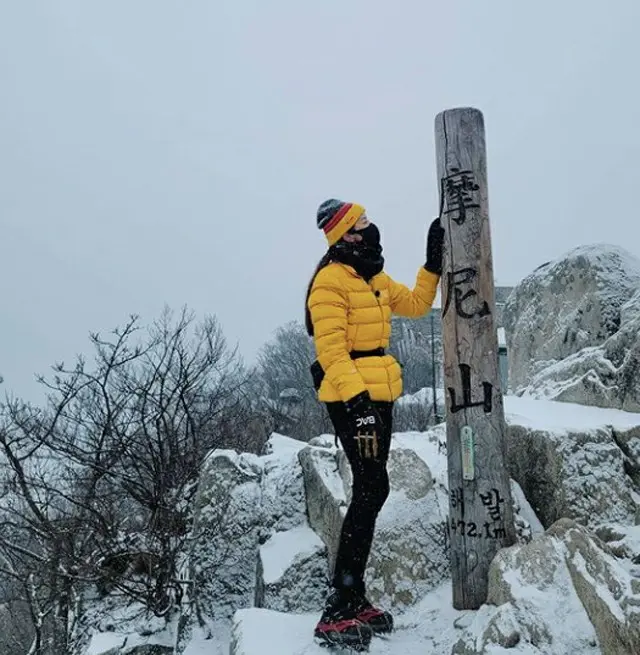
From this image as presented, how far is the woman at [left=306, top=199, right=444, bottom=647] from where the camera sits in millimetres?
3221

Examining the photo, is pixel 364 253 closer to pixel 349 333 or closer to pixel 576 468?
pixel 349 333

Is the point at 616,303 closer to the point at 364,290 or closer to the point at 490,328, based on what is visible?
the point at 490,328

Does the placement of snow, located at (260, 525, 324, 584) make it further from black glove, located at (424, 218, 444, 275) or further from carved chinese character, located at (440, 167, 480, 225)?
carved chinese character, located at (440, 167, 480, 225)

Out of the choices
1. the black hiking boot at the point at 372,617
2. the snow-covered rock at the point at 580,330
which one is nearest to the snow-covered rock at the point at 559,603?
the black hiking boot at the point at 372,617

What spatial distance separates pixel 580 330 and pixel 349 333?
411 centimetres

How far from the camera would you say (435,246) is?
3.88m

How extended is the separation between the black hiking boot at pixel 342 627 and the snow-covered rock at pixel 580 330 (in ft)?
10.7

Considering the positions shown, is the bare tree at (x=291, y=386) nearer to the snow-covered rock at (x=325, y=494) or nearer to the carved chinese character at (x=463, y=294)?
the snow-covered rock at (x=325, y=494)

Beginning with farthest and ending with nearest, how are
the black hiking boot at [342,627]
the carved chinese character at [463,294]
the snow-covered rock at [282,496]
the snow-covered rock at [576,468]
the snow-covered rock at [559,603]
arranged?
the snow-covered rock at [282,496], the snow-covered rock at [576,468], the carved chinese character at [463,294], the black hiking boot at [342,627], the snow-covered rock at [559,603]

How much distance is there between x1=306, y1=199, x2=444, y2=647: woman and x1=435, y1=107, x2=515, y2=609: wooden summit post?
43 cm

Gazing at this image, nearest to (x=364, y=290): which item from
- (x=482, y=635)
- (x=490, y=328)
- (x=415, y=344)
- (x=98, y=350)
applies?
(x=490, y=328)

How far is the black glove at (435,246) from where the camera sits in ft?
12.7

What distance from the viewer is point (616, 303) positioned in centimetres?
644

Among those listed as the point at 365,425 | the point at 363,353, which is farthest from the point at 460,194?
the point at 365,425
